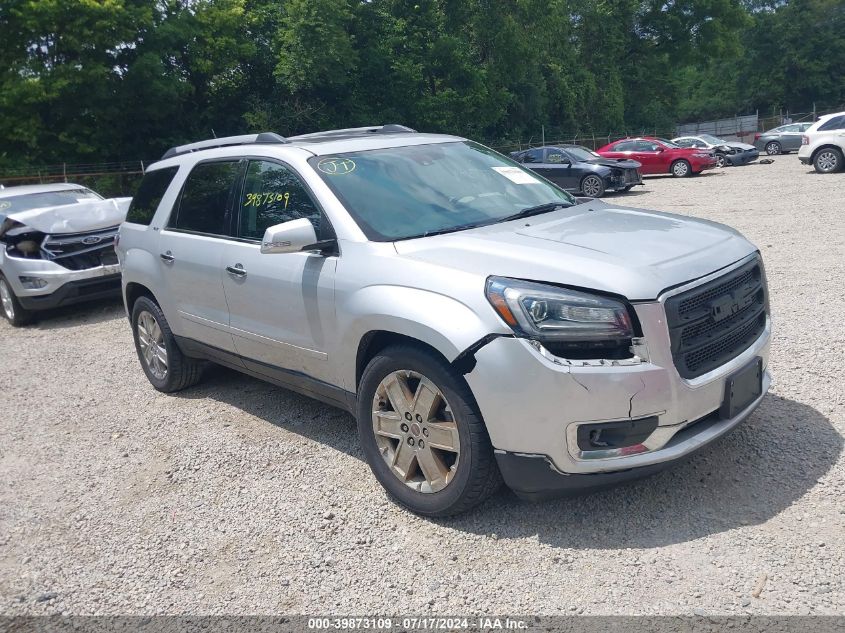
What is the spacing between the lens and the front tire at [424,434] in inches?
130

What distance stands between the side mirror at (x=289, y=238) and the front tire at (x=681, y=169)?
2351cm

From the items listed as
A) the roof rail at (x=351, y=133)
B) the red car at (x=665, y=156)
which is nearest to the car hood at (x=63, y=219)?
the roof rail at (x=351, y=133)

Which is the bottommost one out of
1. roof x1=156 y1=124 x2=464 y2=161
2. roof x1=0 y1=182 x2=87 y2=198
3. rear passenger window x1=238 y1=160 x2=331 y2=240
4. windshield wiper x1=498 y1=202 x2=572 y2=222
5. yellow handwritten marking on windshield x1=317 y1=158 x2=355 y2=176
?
roof x1=0 y1=182 x2=87 y2=198

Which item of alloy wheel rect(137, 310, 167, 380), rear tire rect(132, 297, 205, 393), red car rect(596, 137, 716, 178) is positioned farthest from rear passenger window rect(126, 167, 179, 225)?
red car rect(596, 137, 716, 178)

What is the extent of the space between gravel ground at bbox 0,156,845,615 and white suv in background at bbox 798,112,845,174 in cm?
1684

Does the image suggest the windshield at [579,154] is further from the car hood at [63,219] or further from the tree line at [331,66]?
the car hood at [63,219]

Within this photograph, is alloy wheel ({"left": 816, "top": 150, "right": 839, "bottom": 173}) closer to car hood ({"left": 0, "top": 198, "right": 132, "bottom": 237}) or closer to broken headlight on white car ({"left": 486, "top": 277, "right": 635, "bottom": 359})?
car hood ({"left": 0, "top": 198, "right": 132, "bottom": 237})

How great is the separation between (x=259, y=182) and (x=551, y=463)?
263 centimetres

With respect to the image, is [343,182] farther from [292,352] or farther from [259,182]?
[292,352]

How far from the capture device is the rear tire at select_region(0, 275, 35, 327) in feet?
30.4

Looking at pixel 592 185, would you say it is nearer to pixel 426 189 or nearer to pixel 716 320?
pixel 426 189

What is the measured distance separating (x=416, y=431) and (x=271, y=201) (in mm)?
1827

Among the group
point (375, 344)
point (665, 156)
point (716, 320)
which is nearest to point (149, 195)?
point (375, 344)

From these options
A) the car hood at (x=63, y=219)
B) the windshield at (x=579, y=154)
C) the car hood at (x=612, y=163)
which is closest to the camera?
the car hood at (x=63, y=219)
